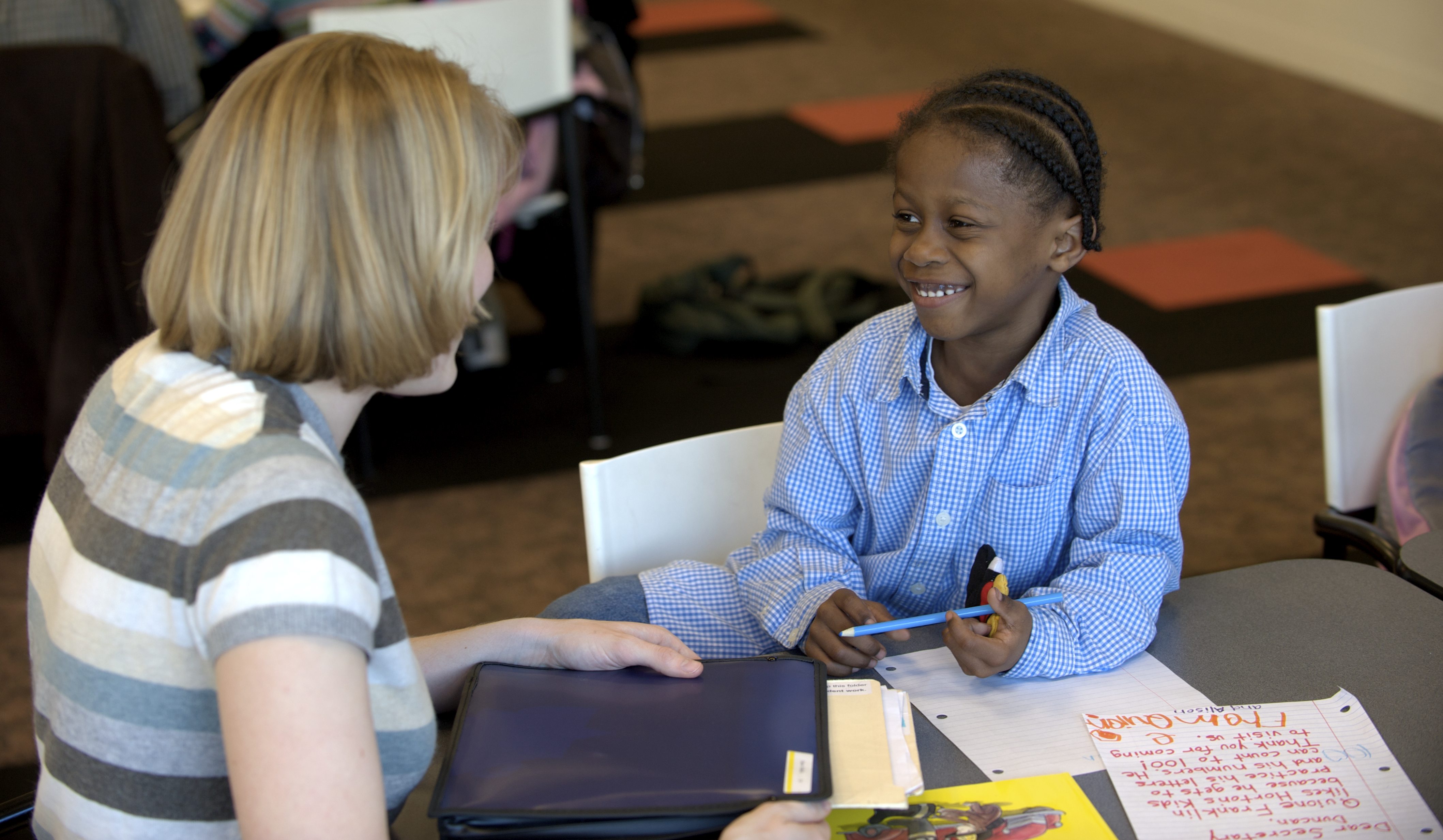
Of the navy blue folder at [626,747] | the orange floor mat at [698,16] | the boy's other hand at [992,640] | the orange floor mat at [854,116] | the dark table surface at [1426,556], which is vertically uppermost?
the navy blue folder at [626,747]

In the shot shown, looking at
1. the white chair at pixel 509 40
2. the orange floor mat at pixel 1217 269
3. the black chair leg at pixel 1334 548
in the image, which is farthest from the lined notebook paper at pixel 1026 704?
the orange floor mat at pixel 1217 269

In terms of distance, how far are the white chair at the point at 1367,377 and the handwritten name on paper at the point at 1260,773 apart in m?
0.77

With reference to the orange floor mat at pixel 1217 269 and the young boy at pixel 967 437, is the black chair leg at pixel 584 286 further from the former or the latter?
the orange floor mat at pixel 1217 269

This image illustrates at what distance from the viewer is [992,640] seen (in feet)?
3.59

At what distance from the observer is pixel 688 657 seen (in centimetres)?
108

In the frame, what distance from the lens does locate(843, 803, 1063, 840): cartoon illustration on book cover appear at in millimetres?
916

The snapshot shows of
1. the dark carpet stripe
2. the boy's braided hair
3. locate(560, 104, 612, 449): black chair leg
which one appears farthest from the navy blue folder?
the dark carpet stripe

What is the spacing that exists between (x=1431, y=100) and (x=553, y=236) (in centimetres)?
379

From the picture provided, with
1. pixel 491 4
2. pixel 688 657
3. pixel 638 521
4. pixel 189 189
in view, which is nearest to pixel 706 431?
pixel 491 4

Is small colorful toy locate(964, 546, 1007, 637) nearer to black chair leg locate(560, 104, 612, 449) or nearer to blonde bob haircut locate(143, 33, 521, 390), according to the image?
blonde bob haircut locate(143, 33, 521, 390)

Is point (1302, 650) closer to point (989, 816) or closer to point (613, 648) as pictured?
point (989, 816)

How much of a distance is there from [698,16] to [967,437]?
7161mm

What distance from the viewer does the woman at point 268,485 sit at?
81 centimetres

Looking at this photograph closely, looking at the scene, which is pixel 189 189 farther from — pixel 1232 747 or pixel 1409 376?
pixel 1409 376
